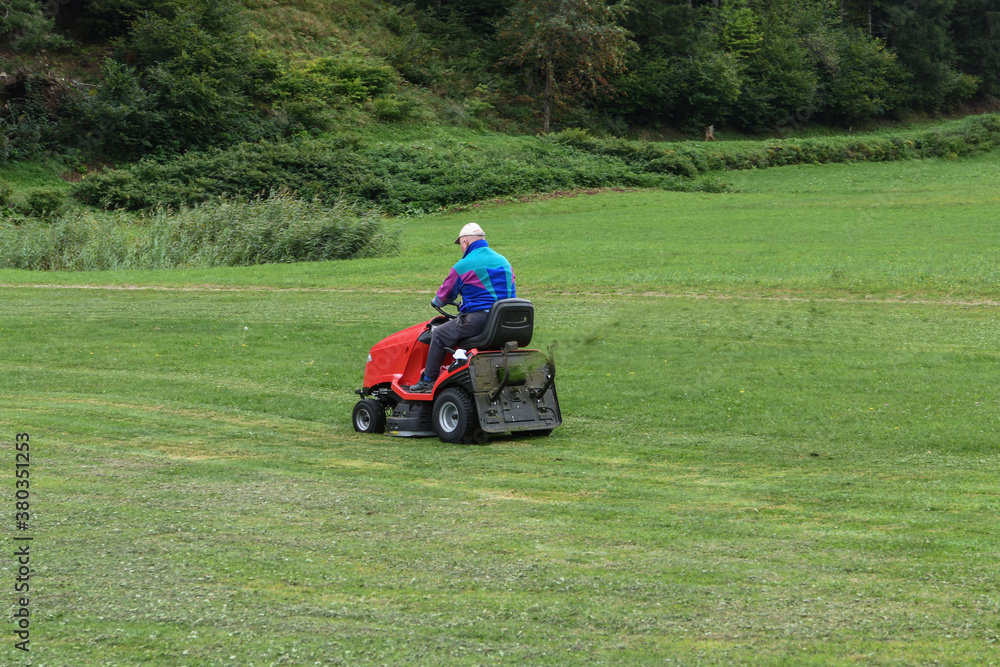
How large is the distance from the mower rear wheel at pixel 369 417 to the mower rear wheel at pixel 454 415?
0.88 metres

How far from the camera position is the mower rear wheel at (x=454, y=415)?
11.3 meters

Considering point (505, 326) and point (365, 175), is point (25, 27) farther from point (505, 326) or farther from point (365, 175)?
point (505, 326)

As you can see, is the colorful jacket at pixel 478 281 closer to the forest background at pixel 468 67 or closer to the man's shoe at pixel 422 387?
the man's shoe at pixel 422 387

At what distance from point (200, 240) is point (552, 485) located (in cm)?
2666

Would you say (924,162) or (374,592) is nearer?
(374,592)

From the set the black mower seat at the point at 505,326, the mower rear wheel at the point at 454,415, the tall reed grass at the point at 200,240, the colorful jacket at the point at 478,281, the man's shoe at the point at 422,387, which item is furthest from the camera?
the tall reed grass at the point at 200,240

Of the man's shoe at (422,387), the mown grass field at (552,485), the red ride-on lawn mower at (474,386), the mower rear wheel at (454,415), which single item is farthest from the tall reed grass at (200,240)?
Result: the mower rear wheel at (454,415)

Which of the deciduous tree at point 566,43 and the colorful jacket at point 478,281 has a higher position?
the deciduous tree at point 566,43

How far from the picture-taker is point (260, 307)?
77.0 ft

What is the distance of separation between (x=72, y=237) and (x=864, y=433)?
90.8ft

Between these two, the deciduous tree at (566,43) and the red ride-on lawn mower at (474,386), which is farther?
the deciduous tree at (566,43)

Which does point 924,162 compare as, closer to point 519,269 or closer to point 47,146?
point 519,269

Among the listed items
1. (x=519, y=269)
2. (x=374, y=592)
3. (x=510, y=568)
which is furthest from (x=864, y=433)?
(x=519, y=269)

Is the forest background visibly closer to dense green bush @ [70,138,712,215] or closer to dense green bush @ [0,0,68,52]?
dense green bush @ [0,0,68,52]
